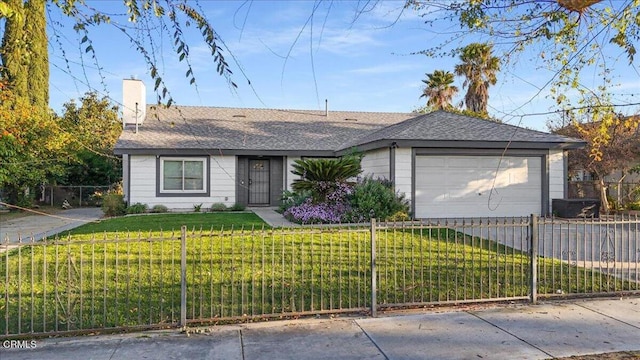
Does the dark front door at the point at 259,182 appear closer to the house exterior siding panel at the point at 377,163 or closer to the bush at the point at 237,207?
the bush at the point at 237,207

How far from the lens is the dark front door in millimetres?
20281

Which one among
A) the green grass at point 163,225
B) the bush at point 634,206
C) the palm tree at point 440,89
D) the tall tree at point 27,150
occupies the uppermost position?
the palm tree at point 440,89

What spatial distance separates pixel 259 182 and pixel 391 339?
51.3ft

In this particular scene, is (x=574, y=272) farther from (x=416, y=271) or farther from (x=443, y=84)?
(x=443, y=84)

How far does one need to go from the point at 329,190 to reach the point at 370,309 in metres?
8.61

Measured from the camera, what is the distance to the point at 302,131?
2255 cm

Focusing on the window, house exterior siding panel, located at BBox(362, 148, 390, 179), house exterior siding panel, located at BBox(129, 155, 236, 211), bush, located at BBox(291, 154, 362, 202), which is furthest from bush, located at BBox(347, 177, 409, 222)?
→ the window

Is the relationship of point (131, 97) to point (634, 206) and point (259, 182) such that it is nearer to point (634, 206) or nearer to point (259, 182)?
point (259, 182)

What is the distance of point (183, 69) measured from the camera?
381 centimetres

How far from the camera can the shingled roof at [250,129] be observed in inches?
747

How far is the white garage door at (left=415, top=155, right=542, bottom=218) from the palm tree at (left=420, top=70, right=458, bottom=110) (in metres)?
14.5

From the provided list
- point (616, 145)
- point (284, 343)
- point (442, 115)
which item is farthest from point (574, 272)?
point (616, 145)

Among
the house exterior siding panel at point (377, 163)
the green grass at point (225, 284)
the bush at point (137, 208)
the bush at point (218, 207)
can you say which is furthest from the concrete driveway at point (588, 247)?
the bush at point (137, 208)

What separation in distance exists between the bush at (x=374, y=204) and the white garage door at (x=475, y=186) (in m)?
1.38
